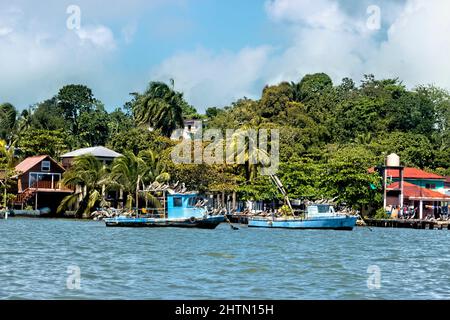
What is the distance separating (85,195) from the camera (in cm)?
8700

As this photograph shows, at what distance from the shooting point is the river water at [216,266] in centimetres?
2778

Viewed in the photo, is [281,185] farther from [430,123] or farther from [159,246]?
[430,123]

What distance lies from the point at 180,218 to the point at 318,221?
11049mm

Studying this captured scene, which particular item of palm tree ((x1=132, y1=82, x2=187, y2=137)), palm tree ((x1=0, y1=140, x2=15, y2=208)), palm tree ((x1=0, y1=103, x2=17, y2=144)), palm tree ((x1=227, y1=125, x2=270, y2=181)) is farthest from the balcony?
palm tree ((x1=227, y1=125, x2=270, y2=181))

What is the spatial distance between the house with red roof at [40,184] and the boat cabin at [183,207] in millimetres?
27486

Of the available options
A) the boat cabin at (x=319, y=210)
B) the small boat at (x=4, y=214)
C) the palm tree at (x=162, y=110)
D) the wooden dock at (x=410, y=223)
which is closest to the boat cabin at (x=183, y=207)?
the boat cabin at (x=319, y=210)

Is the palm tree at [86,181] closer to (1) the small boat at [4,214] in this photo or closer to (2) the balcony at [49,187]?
(2) the balcony at [49,187]

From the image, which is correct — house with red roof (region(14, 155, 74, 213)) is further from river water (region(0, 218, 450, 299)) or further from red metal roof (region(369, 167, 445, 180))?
river water (region(0, 218, 450, 299))

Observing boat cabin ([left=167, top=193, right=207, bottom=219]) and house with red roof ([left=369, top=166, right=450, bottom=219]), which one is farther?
house with red roof ([left=369, top=166, right=450, bottom=219])

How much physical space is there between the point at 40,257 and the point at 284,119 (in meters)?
59.0

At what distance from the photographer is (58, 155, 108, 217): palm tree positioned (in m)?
85.9

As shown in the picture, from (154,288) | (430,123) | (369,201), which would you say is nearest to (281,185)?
(369,201)

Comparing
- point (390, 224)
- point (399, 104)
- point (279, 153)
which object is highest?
point (399, 104)
